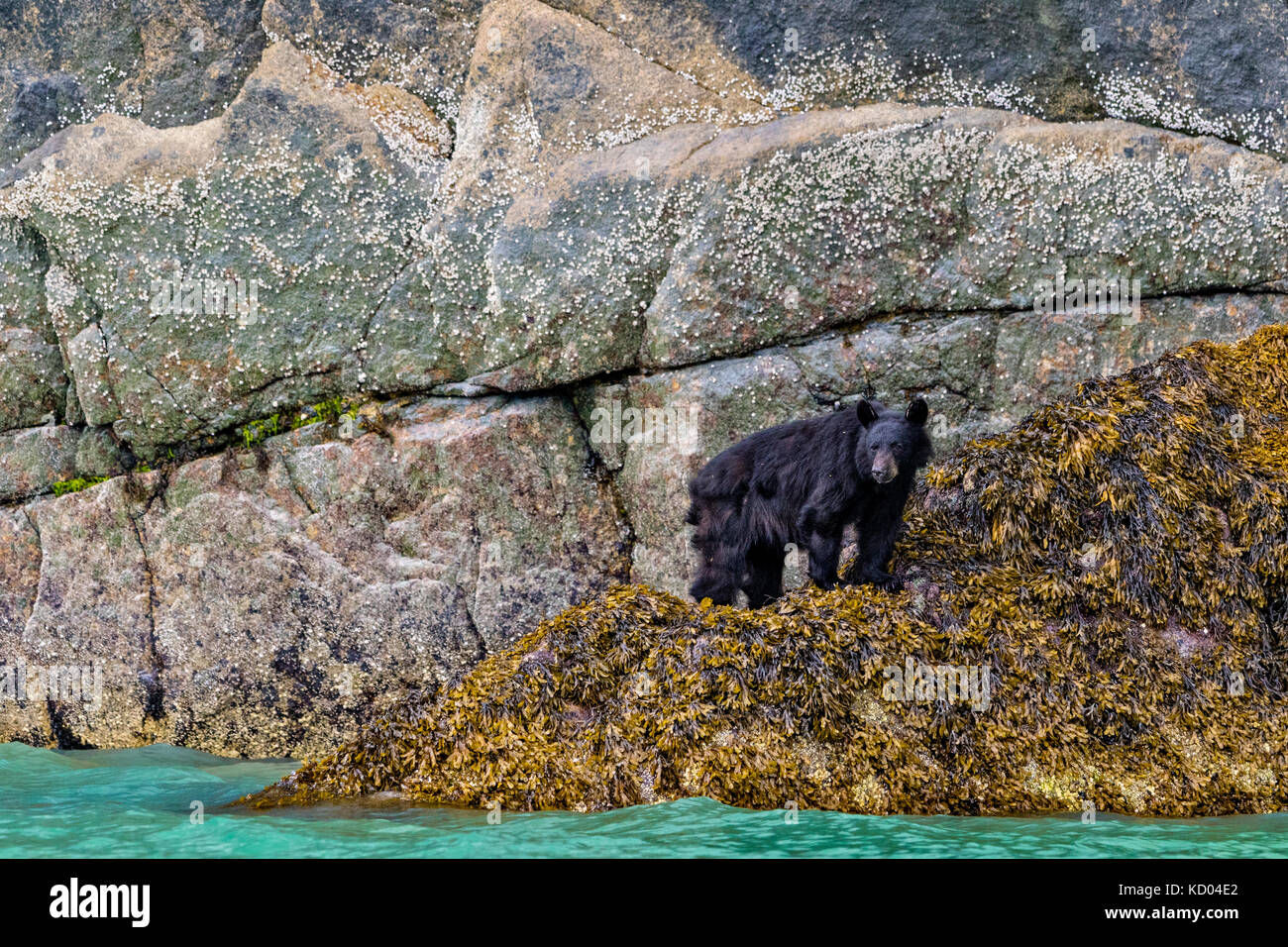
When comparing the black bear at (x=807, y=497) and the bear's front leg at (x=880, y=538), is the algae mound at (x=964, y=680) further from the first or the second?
the black bear at (x=807, y=497)

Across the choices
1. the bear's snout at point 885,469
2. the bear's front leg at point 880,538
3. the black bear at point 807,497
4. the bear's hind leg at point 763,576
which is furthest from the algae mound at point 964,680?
the bear's snout at point 885,469

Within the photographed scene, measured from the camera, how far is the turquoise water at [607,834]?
446cm

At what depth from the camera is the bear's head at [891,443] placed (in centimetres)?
565

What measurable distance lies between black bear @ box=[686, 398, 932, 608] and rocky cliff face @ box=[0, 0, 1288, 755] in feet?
4.67

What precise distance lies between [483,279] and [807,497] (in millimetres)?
3200

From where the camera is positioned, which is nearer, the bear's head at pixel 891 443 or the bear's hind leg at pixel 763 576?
the bear's head at pixel 891 443

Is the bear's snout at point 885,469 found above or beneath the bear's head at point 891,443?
beneath

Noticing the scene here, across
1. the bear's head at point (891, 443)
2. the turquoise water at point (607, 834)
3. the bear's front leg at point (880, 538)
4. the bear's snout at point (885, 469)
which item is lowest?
the turquoise water at point (607, 834)

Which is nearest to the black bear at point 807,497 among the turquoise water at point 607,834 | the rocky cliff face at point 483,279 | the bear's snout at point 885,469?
the bear's snout at point 885,469

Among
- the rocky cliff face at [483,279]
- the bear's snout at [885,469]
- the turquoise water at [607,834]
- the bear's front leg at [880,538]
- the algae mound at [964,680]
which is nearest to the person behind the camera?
the turquoise water at [607,834]

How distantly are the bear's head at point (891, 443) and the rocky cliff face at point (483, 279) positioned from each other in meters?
1.94

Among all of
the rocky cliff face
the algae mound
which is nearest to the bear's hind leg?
the algae mound

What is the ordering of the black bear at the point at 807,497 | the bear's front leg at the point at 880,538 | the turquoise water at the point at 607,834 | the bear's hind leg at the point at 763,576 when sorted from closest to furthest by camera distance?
the turquoise water at the point at 607,834, the black bear at the point at 807,497, the bear's front leg at the point at 880,538, the bear's hind leg at the point at 763,576

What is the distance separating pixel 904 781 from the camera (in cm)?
523
